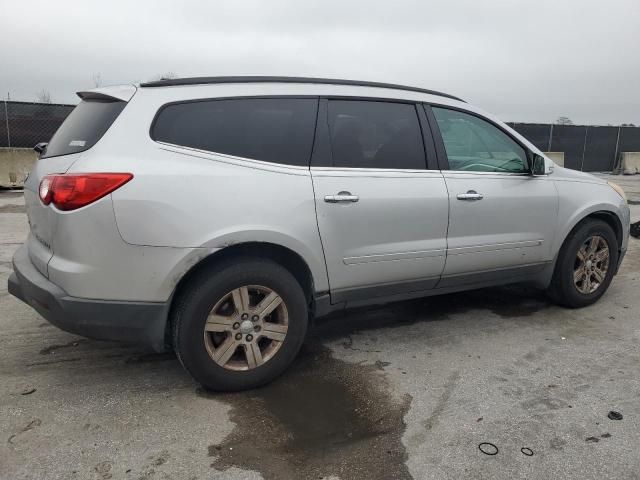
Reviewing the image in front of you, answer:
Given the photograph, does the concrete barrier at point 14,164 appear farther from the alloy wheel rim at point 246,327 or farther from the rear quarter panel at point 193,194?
the alloy wheel rim at point 246,327

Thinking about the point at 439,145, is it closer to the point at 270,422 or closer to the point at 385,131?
the point at 385,131

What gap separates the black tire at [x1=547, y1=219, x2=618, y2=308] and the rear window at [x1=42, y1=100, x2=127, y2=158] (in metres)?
3.60

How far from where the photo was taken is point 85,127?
3.03 metres

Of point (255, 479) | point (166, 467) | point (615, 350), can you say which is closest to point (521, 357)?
point (615, 350)

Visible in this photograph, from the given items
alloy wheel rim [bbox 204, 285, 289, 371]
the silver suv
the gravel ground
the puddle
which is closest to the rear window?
the silver suv

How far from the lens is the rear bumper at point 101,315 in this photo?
2.76 m

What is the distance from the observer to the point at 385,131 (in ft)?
11.8

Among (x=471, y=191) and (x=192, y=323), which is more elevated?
(x=471, y=191)

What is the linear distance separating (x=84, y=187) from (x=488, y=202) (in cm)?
269

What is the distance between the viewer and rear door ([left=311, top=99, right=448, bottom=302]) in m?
3.27

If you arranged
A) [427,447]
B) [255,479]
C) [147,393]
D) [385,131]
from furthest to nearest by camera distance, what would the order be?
[385,131]
[147,393]
[427,447]
[255,479]

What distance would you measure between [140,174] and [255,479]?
62.2 inches

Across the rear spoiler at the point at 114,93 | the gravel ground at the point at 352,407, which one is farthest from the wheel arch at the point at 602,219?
the rear spoiler at the point at 114,93

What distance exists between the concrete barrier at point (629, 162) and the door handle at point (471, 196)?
779 inches
